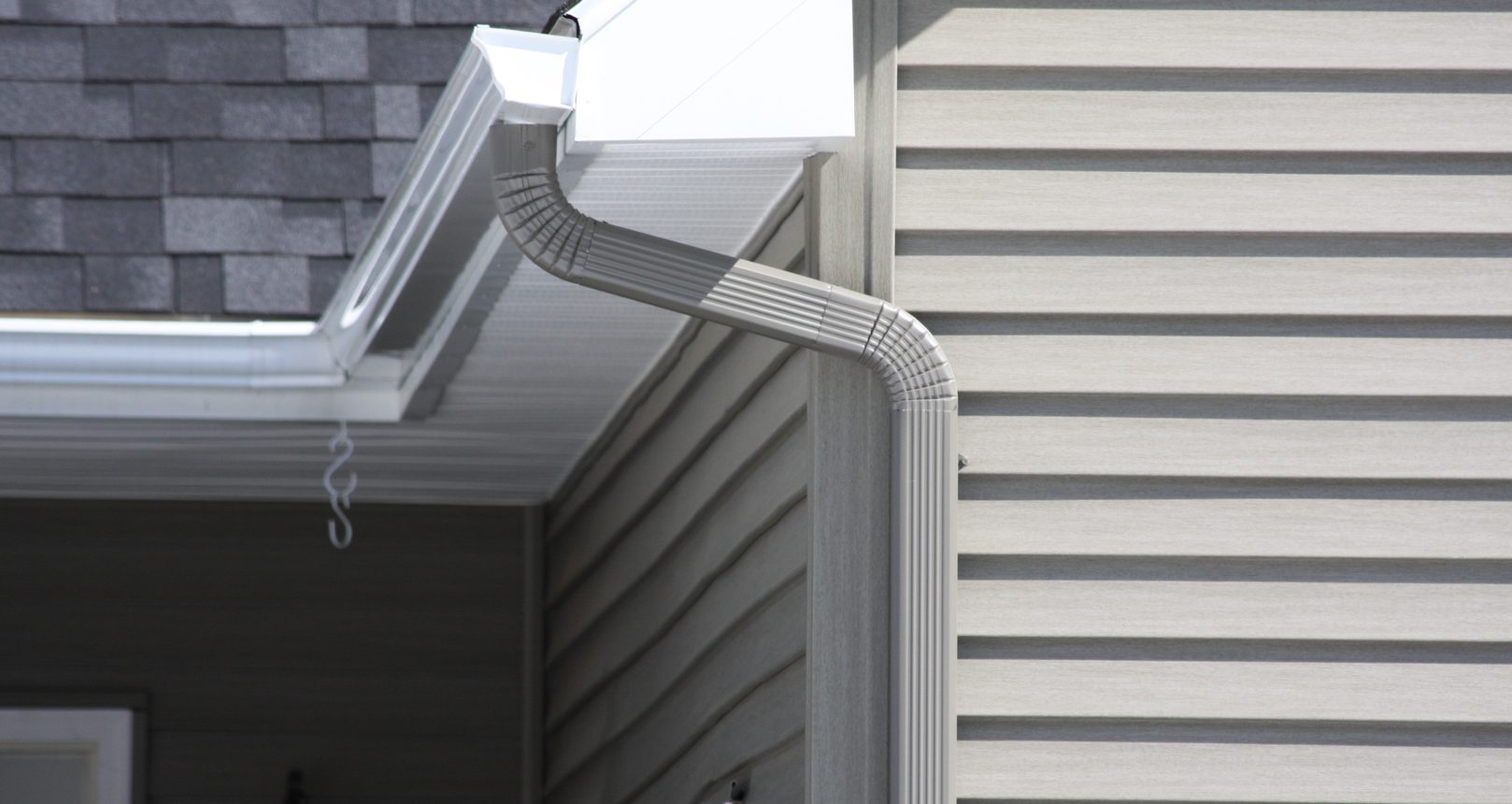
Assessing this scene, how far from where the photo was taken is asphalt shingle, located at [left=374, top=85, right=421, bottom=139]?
122 inches

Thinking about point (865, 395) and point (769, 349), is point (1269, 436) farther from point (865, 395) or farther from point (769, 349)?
point (769, 349)

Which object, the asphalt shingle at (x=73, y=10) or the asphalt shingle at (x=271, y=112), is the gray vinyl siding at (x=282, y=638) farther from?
the asphalt shingle at (x=73, y=10)

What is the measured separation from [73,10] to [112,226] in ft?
1.53

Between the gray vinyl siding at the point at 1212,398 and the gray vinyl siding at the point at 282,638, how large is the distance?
90.7 inches

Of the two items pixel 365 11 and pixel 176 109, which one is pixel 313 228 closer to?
pixel 176 109

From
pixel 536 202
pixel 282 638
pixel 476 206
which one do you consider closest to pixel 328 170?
pixel 476 206

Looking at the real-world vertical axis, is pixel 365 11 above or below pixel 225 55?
above

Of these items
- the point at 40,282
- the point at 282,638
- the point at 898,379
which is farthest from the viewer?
the point at 282,638

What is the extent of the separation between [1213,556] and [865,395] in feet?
1.73

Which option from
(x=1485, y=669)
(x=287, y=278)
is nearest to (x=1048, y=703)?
(x=1485, y=669)

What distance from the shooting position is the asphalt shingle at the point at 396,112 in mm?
3107

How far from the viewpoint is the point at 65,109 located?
→ 3.02m

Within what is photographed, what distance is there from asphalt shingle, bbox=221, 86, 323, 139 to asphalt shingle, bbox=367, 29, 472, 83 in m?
0.14

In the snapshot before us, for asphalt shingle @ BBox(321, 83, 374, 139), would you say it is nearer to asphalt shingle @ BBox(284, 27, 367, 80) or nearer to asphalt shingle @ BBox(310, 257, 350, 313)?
asphalt shingle @ BBox(284, 27, 367, 80)
